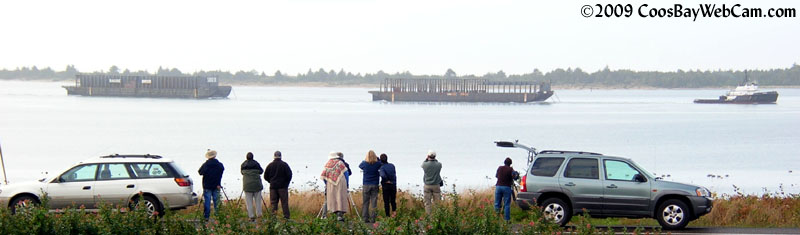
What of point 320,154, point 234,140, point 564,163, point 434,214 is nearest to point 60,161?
point 320,154

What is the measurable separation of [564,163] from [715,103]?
157116 millimetres

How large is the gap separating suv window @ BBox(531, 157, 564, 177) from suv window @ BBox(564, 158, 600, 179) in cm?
19

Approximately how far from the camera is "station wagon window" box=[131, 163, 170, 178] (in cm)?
1639

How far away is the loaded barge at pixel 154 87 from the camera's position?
557 feet

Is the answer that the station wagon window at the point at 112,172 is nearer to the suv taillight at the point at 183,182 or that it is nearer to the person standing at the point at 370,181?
the suv taillight at the point at 183,182

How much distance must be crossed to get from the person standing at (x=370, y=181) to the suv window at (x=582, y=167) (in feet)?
11.1

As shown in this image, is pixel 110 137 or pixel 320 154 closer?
pixel 320 154

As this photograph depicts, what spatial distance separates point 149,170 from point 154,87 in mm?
160463

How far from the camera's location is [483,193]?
68.8 ft

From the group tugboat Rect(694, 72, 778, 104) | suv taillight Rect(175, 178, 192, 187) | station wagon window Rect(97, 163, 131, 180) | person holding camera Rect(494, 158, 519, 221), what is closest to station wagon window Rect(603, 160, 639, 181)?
person holding camera Rect(494, 158, 519, 221)

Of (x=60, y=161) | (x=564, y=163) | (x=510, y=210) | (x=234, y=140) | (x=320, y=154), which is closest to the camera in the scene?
(x=564, y=163)

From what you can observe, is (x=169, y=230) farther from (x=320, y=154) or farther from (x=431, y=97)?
(x=431, y=97)

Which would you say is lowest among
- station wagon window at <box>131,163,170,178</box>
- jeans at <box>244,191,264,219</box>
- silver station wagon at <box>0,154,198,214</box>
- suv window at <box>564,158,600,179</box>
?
jeans at <box>244,191,264,219</box>

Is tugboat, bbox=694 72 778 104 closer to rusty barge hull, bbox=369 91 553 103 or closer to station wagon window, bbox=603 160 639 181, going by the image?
rusty barge hull, bbox=369 91 553 103
